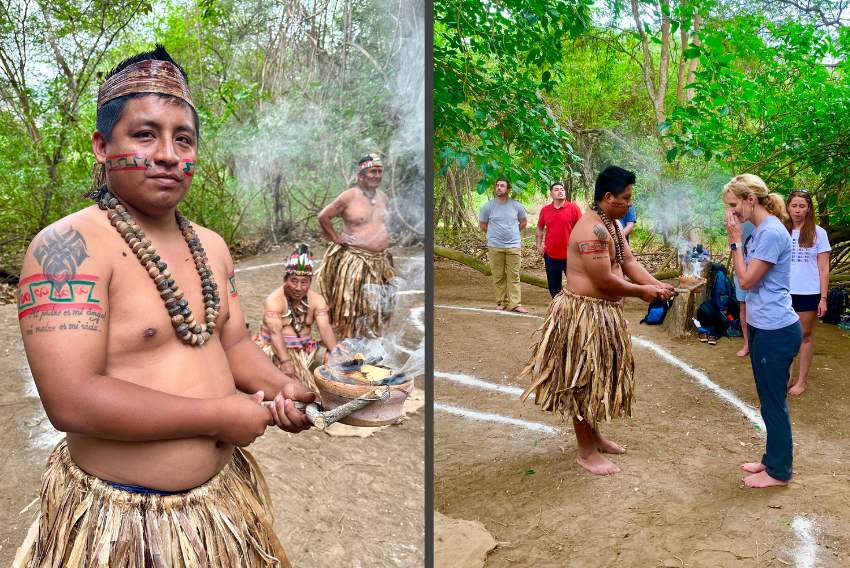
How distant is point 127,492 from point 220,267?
1.46 feet

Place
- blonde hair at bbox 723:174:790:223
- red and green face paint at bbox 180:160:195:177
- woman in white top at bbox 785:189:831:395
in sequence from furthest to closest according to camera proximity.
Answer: woman in white top at bbox 785:189:831:395
blonde hair at bbox 723:174:790:223
red and green face paint at bbox 180:160:195:177

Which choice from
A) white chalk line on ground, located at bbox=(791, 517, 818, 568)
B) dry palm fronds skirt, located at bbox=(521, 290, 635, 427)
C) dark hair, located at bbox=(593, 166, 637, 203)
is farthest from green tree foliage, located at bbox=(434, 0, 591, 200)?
white chalk line on ground, located at bbox=(791, 517, 818, 568)

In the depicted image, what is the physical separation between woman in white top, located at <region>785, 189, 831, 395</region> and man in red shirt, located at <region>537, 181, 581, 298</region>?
69.7 inches

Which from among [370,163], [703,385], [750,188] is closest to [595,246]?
[750,188]

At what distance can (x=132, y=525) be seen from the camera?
3.72ft

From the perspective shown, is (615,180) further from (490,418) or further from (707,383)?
(707,383)

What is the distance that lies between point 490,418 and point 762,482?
1.43 m

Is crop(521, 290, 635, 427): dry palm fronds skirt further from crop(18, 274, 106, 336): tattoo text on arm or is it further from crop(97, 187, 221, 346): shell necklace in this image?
crop(18, 274, 106, 336): tattoo text on arm

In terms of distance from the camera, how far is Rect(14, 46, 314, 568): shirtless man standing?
39.4 inches

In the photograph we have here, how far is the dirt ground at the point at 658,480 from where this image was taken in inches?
97.3

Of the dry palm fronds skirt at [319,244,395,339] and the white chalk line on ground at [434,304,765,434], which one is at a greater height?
the dry palm fronds skirt at [319,244,395,339]

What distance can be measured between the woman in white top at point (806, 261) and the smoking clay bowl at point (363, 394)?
2.64 m

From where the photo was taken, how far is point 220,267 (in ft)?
4.14

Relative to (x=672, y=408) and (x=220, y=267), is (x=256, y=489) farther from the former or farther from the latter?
(x=672, y=408)
